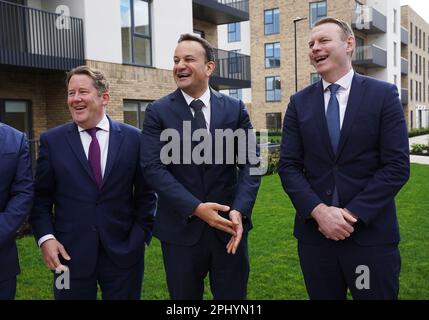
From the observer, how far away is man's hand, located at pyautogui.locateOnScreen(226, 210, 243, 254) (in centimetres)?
320

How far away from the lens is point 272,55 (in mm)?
45344

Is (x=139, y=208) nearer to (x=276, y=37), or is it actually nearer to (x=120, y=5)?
(x=120, y=5)

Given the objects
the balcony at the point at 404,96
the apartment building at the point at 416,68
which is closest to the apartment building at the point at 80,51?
the balcony at the point at 404,96

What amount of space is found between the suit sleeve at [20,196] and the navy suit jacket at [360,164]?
1.86 m

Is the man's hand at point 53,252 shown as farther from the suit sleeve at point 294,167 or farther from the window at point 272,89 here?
the window at point 272,89

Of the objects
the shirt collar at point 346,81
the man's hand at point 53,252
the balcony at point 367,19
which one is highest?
the balcony at point 367,19

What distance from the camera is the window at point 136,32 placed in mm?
16109

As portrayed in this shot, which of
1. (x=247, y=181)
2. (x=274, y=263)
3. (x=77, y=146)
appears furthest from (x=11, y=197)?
(x=274, y=263)

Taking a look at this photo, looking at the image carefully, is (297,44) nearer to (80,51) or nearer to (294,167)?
(80,51)

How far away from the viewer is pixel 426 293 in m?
5.60

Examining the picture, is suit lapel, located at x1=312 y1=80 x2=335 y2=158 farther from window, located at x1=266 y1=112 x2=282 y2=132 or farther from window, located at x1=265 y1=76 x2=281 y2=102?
window, located at x1=265 y1=76 x2=281 y2=102
